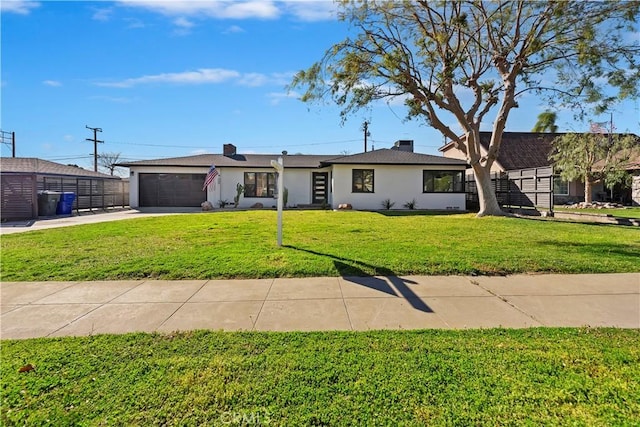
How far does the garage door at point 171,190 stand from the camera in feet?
72.3

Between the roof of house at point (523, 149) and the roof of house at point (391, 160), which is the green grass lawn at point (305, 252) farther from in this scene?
the roof of house at point (523, 149)

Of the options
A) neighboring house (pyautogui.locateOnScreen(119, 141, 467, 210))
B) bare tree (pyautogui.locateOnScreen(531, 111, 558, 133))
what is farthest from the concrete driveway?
bare tree (pyautogui.locateOnScreen(531, 111, 558, 133))

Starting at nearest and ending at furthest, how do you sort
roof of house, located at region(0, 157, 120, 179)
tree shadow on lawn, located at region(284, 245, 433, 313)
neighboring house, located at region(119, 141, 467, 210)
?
1. tree shadow on lawn, located at region(284, 245, 433, 313)
2. roof of house, located at region(0, 157, 120, 179)
3. neighboring house, located at region(119, 141, 467, 210)

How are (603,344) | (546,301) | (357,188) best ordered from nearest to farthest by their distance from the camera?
(603,344) < (546,301) < (357,188)

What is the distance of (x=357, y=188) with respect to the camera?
19406 millimetres

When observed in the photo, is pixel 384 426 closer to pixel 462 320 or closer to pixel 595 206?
pixel 462 320

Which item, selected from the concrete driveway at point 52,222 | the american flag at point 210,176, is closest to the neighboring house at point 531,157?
the american flag at point 210,176

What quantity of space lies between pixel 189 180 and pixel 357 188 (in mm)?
Result: 11407

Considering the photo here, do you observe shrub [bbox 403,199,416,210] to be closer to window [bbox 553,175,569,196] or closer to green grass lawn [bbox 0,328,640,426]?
window [bbox 553,175,569,196]

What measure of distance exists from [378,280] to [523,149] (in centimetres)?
2971

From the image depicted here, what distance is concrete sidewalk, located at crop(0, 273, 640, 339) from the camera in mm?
3646

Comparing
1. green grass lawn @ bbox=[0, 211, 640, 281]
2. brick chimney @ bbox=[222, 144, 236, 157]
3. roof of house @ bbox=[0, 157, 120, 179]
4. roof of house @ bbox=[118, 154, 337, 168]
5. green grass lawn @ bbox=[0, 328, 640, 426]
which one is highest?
brick chimney @ bbox=[222, 144, 236, 157]

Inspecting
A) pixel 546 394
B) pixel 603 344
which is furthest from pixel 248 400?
pixel 603 344

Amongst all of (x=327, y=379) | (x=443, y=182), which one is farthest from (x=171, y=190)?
(x=327, y=379)
